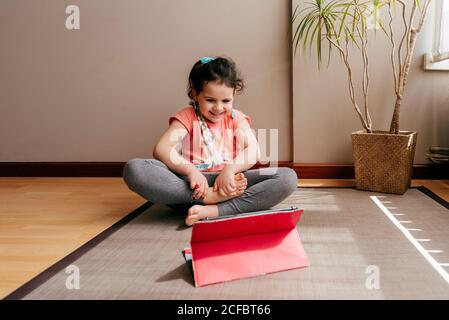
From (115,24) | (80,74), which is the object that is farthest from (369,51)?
(80,74)

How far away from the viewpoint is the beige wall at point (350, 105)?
2.18 meters

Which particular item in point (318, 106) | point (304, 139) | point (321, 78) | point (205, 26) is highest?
point (205, 26)

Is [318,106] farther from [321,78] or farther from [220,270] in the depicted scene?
[220,270]

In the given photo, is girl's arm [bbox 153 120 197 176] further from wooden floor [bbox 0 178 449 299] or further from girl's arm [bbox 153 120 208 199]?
wooden floor [bbox 0 178 449 299]

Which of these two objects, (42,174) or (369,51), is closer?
(369,51)

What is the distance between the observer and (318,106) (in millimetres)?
2289

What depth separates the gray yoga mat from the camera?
3.14 ft

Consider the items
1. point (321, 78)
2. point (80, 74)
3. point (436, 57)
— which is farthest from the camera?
→ point (80, 74)

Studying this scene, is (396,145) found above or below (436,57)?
below

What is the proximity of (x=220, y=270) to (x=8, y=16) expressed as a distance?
2.09 meters

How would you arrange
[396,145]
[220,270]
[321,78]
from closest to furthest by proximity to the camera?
[220,270] → [396,145] → [321,78]

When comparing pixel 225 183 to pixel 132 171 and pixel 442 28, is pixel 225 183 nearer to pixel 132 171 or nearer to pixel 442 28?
pixel 132 171

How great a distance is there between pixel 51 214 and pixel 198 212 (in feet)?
1.93

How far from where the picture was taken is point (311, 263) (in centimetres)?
112
